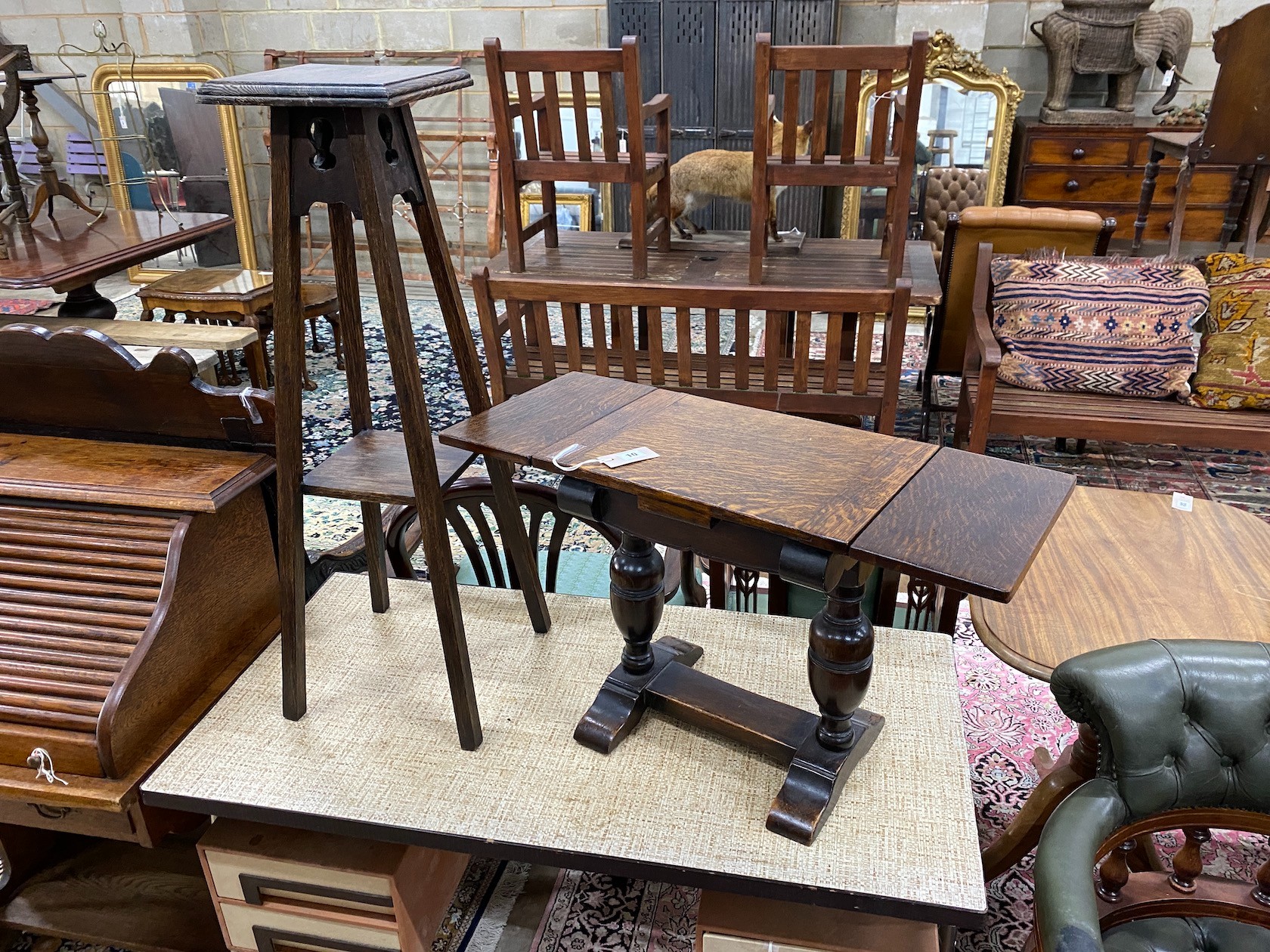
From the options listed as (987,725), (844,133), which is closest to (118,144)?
(844,133)

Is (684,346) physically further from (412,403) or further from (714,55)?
(714,55)

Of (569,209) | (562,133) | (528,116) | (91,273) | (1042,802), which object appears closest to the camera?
(1042,802)

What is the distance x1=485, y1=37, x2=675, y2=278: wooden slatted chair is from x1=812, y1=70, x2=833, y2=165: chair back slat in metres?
0.48

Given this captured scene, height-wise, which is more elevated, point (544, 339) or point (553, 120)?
point (553, 120)

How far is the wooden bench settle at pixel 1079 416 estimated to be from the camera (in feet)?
11.1

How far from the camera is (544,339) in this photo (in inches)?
125

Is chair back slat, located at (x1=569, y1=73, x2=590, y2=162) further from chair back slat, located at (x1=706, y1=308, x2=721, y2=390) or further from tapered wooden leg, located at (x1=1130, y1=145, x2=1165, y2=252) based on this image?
tapered wooden leg, located at (x1=1130, y1=145, x2=1165, y2=252)

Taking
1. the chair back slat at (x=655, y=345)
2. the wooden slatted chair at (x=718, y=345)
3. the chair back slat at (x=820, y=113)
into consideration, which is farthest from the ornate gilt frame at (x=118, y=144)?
the chair back slat at (x=820, y=113)

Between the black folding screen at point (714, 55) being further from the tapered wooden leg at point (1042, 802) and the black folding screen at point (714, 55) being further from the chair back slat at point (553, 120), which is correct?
the tapered wooden leg at point (1042, 802)

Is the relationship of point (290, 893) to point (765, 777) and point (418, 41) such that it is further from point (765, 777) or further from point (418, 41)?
point (418, 41)

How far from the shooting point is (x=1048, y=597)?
2.12 m

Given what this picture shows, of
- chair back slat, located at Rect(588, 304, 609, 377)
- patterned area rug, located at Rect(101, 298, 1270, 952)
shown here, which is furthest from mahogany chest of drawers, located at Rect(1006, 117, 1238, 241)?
chair back slat, located at Rect(588, 304, 609, 377)

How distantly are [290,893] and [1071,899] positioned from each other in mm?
1376

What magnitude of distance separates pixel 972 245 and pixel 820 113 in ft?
5.83
